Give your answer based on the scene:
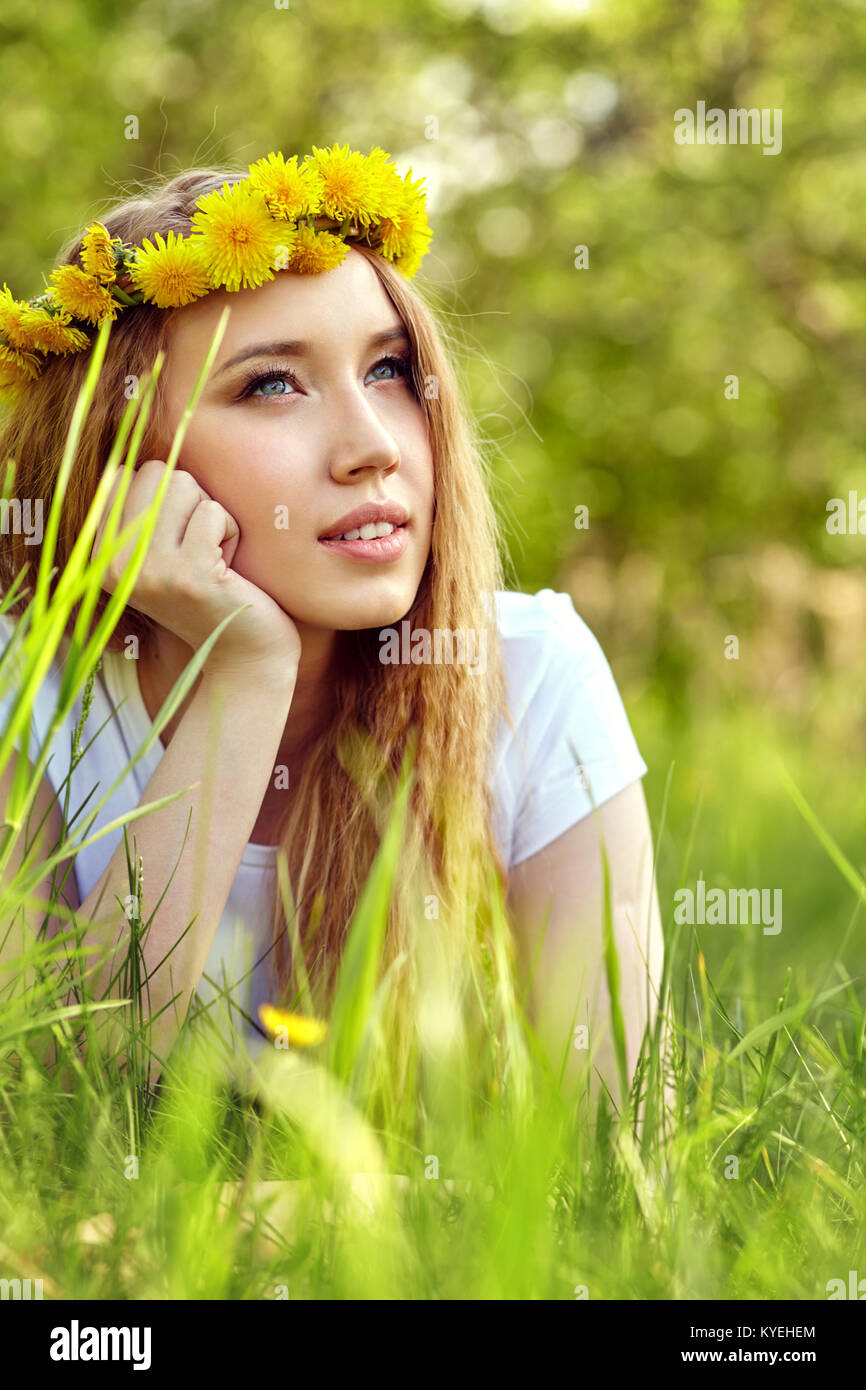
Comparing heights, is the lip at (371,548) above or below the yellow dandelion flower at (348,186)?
below

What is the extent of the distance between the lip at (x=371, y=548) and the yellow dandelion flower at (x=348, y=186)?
517mm

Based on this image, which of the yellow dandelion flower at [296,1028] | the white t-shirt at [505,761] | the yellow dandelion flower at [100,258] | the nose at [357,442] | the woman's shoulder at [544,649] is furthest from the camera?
the woman's shoulder at [544,649]

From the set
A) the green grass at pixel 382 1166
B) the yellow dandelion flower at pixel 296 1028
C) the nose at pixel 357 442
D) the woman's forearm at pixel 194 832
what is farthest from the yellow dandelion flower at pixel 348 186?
the yellow dandelion flower at pixel 296 1028

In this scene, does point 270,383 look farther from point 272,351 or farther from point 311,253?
point 311,253

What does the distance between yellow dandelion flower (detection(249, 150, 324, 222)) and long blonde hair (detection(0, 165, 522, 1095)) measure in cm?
15

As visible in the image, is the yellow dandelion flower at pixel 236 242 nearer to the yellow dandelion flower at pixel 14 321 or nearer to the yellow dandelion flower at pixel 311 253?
the yellow dandelion flower at pixel 311 253

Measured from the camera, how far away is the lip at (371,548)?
1.90m

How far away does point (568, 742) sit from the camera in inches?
93.2

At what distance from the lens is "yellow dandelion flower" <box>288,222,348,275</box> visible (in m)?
1.92

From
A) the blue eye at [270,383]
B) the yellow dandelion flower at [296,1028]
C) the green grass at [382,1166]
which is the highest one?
the blue eye at [270,383]

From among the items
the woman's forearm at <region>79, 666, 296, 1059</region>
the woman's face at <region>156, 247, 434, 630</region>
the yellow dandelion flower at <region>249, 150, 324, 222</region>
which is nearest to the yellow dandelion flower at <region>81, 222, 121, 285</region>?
the woman's face at <region>156, 247, 434, 630</region>

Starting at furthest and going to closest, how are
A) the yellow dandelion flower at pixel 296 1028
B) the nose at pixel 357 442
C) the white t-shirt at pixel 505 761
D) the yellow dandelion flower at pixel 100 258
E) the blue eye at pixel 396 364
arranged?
the white t-shirt at pixel 505 761 < the blue eye at pixel 396 364 < the yellow dandelion flower at pixel 100 258 < the nose at pixel 357 442 < the yellow dandelion flower at pixel 296 1028

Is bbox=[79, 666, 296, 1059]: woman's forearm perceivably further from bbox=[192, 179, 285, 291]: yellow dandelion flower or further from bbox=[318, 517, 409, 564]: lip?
bbox=[192, 179, 285, 291]: yellow dandelion flower

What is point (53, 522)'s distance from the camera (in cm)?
122
